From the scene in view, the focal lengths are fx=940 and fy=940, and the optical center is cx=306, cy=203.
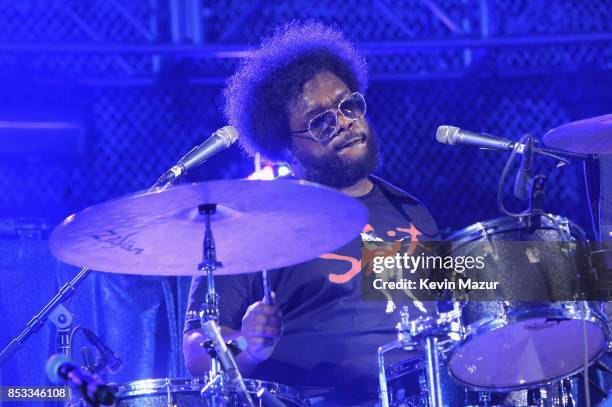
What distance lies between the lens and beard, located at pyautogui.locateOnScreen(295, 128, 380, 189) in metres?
3.57

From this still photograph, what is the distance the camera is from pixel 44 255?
425 cm

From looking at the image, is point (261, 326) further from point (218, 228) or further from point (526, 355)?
point (526, 355)

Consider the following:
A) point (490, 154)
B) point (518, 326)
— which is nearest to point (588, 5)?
point (490, 154)

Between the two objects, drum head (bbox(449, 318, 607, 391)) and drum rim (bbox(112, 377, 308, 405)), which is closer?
drum rim (bbox(112, 377, 308, 405))

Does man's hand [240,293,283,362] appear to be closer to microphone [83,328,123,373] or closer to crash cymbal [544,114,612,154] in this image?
microphone [83,328,123,373]

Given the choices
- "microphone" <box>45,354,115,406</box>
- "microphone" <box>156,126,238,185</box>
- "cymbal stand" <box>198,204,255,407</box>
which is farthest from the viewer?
"microphone" <box>156,126,238,185</box>

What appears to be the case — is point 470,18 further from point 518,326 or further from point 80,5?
point 518,326

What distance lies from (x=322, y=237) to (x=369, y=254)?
63 cm

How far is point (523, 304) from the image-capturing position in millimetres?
2775

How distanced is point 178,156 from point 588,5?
8.50 feet

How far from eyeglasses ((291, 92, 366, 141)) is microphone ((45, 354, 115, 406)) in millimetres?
1760

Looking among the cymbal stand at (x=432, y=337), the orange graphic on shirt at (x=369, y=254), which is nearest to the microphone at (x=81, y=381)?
the cymbal stand at (x=432, y=337)

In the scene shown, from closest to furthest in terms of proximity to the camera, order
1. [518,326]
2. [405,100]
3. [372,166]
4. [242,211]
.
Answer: [242,211]
[518,326]
[372,166]
[405,100]

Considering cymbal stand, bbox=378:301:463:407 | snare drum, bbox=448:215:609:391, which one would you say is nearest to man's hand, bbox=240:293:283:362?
cymbal stand, bbox=378:301:463:407
